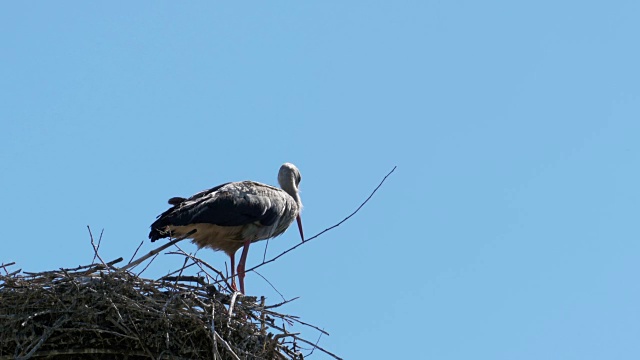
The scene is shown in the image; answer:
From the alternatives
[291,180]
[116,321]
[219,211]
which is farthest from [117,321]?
[291,180]

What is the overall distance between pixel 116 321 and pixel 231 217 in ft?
16.1

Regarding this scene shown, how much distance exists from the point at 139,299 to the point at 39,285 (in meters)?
0.60

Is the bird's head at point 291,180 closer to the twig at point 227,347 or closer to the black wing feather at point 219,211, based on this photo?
the black wing feather at point 219,211

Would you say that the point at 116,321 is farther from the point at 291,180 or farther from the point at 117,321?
the point at 291,180

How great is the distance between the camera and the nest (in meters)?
8.19

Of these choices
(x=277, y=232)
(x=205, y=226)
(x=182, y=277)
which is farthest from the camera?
(x=277, y=232)

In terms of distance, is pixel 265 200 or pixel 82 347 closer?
pixel 82 347

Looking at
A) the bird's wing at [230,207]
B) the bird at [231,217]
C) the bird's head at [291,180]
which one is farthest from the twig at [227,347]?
the bird's head at [291,180]

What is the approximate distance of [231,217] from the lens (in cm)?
1309

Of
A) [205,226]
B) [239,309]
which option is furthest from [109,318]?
[205,226]

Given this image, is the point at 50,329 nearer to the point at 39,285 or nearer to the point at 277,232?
the point at 39,285

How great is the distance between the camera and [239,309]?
860 centimetres

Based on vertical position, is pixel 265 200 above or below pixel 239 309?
above

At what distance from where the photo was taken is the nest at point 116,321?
8188mm
